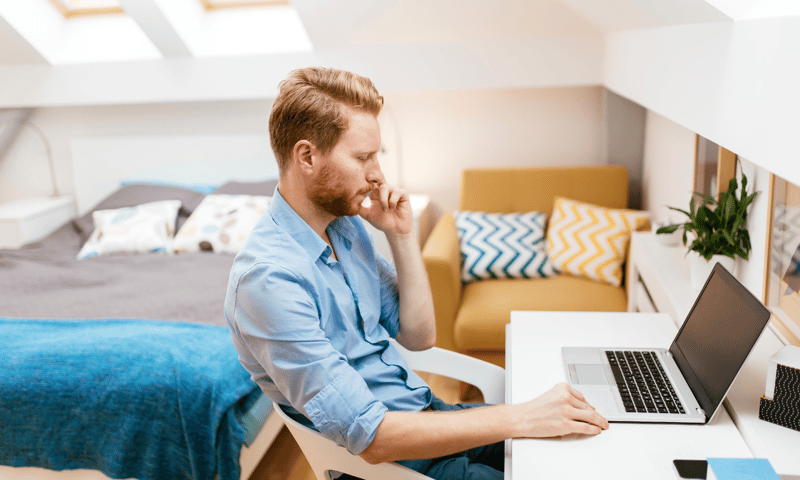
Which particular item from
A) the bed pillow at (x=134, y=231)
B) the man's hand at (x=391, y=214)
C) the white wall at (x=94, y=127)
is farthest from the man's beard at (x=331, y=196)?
the white wall at (x=94, y=127)

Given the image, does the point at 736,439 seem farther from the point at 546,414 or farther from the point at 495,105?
the point at 495,105

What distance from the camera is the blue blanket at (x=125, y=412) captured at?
1.91 m

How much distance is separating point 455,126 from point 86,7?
2.20m

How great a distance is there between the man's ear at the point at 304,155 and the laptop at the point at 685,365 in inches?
28.9

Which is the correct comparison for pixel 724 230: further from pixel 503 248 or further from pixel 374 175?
pixel 503 248

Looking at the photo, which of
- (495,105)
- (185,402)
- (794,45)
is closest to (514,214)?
(495,105)

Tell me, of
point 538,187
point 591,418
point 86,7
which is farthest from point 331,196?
point 86,7

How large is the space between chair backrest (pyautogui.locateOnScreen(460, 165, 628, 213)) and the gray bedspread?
1.26 meters

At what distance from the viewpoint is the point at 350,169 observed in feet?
4.17

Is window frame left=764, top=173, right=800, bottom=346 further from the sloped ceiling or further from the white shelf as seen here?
the sloped ceiling

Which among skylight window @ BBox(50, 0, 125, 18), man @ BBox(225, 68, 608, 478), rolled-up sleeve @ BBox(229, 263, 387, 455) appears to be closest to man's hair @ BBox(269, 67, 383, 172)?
man @ BBox(225, 68, 608, 478)

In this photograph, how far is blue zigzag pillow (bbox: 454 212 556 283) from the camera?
9.46ft

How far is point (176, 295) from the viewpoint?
8.46 feet

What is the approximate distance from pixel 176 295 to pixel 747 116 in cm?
214
